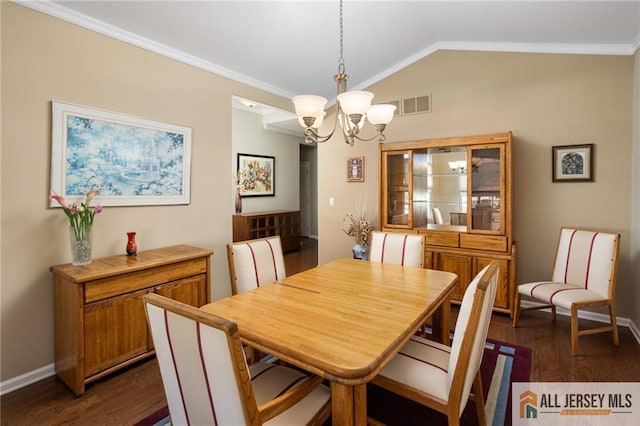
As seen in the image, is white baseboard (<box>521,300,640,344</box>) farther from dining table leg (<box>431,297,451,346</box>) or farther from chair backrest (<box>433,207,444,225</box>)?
dining table leg (<box>431,297,451,346</box>)

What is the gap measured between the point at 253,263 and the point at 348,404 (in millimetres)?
1308

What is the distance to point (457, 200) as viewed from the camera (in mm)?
3695

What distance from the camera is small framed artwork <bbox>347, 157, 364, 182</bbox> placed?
4.48 metres

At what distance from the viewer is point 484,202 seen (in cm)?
338

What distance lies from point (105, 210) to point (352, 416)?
237 centimetres

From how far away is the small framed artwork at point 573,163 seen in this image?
308cm

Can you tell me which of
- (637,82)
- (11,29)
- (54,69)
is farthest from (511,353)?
(11,29)

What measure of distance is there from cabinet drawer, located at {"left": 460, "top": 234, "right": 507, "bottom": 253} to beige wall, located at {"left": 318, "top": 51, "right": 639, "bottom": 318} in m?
0.39

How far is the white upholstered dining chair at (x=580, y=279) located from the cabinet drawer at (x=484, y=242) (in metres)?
0.46

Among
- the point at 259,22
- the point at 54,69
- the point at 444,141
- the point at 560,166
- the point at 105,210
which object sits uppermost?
the point at 259,22

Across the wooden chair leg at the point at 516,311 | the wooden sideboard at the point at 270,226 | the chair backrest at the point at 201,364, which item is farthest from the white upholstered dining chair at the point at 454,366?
the wooden sideboard at the point at 270,226

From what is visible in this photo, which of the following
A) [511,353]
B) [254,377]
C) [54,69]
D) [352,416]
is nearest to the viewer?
[352,416]

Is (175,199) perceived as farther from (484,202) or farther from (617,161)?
(617,161)

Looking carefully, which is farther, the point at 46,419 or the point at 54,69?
the point at 54,69
